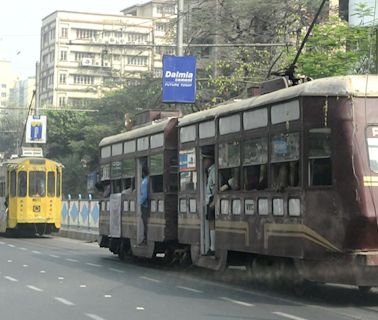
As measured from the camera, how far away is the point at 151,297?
10719mm

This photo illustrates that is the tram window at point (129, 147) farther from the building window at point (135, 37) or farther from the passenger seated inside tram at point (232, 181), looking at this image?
the building window at point (135, 37)

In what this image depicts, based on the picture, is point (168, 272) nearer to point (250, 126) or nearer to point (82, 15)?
point (250, 126)

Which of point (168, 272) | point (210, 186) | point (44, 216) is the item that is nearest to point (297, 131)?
point (210, 186)

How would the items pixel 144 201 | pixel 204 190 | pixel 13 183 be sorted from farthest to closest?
pixel 13 183 → pixel 144 201 → pixel 204 190

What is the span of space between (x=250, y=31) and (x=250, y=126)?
22.7 metres

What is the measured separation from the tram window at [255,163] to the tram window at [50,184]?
17.5 m

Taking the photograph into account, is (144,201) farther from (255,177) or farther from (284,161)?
(284,161)

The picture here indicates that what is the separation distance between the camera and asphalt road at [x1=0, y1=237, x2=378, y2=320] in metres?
9.13

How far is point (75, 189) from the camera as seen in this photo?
58719 mm

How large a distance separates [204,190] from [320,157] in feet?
11.6

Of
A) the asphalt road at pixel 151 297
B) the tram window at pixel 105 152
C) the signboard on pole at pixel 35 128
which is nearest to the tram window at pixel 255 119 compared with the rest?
the asphalt road at pixel 151 297

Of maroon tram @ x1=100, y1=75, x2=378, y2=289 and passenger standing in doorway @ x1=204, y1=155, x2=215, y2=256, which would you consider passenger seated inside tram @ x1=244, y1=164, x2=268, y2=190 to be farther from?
passenger standing in doorway @ x1=204, y1=155, x2=215, y2=256

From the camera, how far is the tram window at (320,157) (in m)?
9.44

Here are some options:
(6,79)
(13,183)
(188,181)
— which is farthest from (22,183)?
(6,79)
